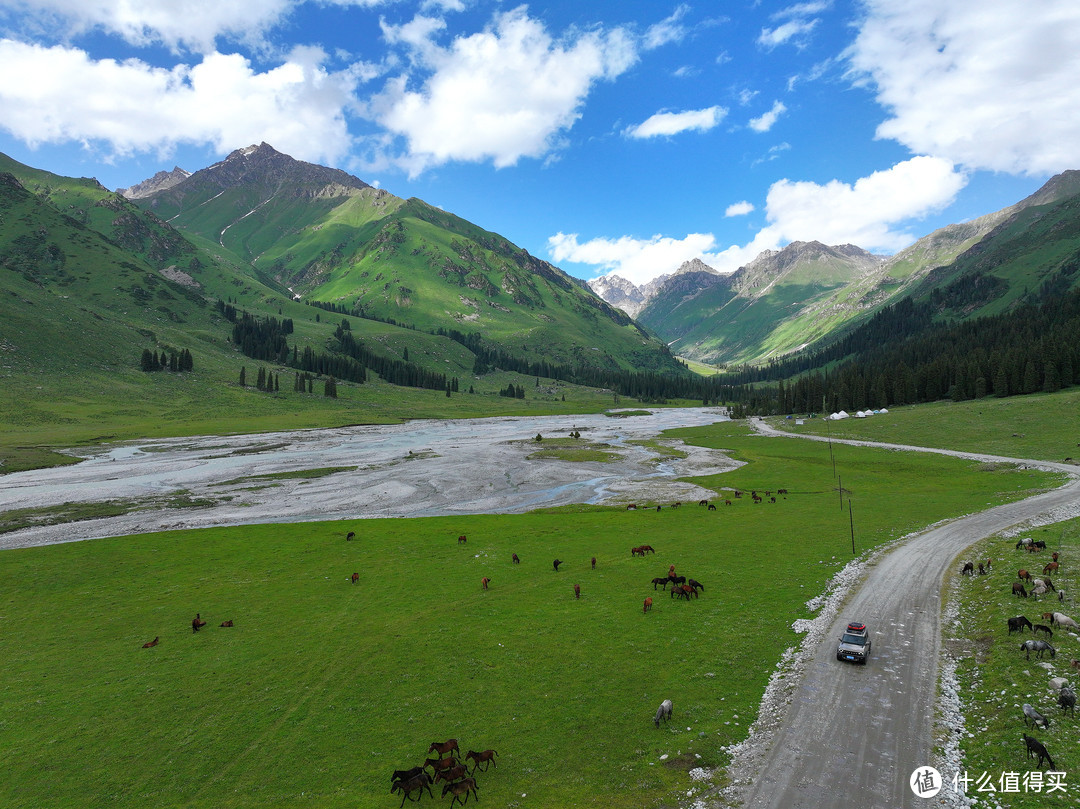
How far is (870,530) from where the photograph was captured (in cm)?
4169

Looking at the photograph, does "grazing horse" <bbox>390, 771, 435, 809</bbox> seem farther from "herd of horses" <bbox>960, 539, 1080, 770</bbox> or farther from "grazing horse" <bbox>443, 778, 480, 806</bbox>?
"herd of horses" <bbox>960, 539, 1080, 770</bbox>

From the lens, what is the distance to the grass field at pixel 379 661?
15.0 m

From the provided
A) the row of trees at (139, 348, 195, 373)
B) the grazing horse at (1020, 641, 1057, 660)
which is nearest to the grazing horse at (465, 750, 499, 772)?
the grazing horse at (1020, 641, 1057, 660)

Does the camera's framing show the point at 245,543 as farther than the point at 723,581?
Yes

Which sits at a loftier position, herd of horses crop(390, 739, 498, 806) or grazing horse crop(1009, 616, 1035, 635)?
grazing horse crop(1009, 616, 1035, 635)

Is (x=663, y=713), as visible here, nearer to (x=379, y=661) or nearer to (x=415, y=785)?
(x=415, y=785)

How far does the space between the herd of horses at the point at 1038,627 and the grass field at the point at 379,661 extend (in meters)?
7.43

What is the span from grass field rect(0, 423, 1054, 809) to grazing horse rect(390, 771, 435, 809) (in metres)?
0.55

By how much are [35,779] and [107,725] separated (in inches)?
101

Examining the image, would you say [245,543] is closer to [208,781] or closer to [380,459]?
[208,781]

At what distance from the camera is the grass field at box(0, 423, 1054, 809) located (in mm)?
15023

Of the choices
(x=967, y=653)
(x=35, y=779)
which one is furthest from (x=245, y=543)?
(x=967, y=653)

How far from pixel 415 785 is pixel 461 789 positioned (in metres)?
1.30

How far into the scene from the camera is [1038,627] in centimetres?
2033
